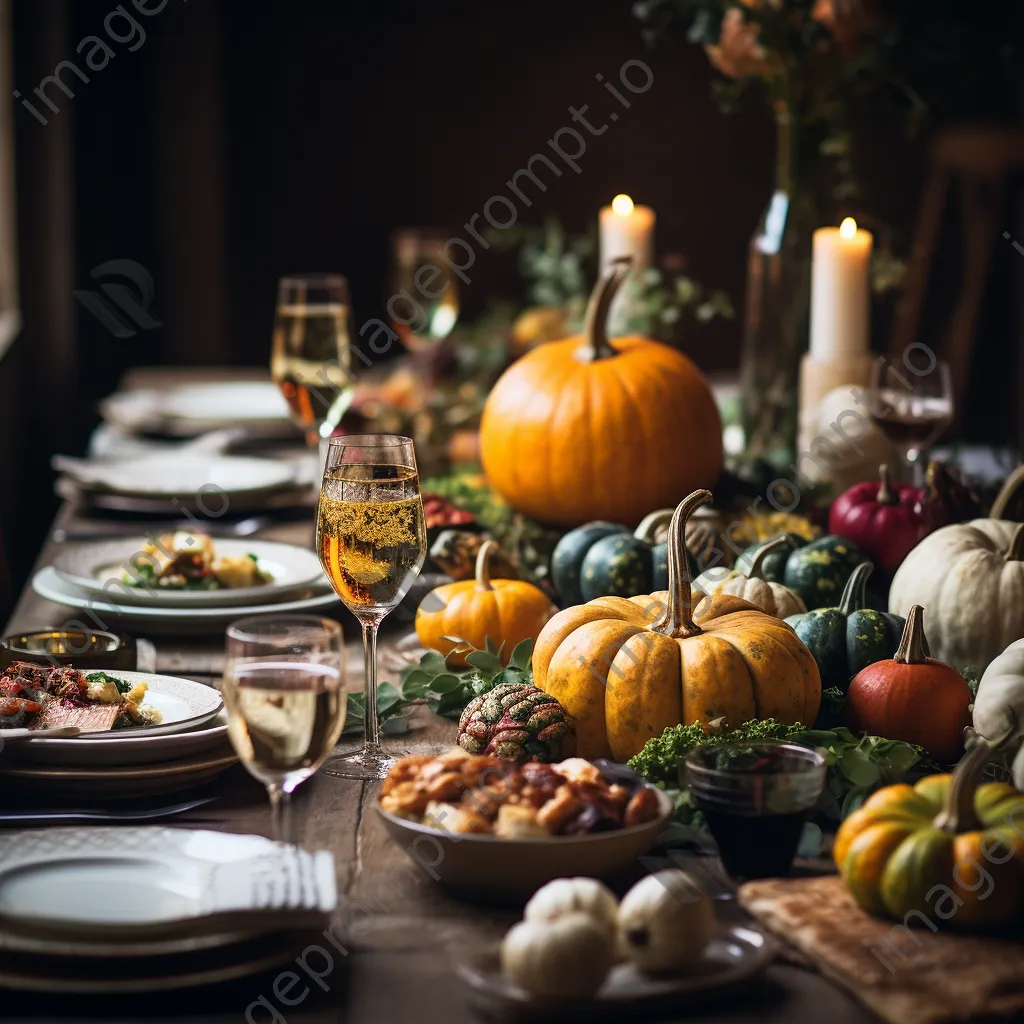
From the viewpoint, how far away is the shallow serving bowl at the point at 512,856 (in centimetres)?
92

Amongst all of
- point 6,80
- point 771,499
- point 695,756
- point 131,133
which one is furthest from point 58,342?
point 695,756

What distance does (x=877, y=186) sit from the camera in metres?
5.95

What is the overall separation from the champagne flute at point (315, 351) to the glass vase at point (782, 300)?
0.63 meters

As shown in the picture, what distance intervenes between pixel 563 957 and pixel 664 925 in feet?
0.22

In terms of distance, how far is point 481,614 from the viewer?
1.49 meters

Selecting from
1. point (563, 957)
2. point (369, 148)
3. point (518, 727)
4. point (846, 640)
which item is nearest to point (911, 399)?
point (846, 640)

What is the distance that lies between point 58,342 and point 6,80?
787 mm

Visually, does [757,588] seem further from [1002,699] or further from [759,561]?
[1002,699]

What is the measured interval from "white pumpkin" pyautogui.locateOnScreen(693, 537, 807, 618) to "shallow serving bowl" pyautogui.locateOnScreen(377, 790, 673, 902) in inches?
19.0

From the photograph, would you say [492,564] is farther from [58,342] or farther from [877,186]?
[877,186]

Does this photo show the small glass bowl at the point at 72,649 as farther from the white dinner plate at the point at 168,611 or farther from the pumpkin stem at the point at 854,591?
the pumpkin stem at the point at 854,591

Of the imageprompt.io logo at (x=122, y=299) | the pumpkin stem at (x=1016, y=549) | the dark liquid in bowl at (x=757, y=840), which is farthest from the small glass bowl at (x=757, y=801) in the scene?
the imageprompt.io logo at (x=122, y=299)

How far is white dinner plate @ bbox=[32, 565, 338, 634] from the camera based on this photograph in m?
1.58

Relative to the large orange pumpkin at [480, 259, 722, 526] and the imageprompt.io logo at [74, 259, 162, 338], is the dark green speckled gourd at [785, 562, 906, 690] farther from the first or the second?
the imageprompt.io logo at [74, 259, 162, 338]
